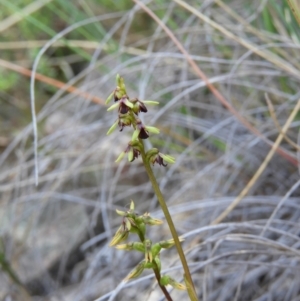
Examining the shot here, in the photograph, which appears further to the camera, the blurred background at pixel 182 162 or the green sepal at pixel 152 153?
the blurred background at pixel 182 162

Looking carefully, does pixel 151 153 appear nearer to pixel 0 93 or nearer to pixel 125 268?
pixel 125 268

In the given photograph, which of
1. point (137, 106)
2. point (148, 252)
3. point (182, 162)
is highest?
point (182, 162)

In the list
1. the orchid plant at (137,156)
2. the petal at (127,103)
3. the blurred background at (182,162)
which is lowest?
the orchid plant at (137,156)

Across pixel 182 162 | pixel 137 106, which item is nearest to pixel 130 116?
pixel 137 106

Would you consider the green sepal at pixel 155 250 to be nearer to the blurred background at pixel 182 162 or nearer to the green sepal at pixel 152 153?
the green sepal at pixel 152 153

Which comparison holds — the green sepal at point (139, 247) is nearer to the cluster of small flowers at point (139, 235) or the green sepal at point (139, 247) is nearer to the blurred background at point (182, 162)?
the cluster of small flowers at point (139, 235)

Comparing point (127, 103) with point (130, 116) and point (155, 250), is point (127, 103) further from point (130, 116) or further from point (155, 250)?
point (155, 250)

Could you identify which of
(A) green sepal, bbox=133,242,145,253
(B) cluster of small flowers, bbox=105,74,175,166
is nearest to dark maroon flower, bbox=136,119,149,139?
(B) cluster of small flowers, bbox=105,74,175,166

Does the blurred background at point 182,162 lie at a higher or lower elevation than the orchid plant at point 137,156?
higher

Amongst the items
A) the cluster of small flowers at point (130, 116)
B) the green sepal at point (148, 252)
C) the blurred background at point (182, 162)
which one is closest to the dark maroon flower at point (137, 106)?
the cluster of small flowers at point (130, 116)
